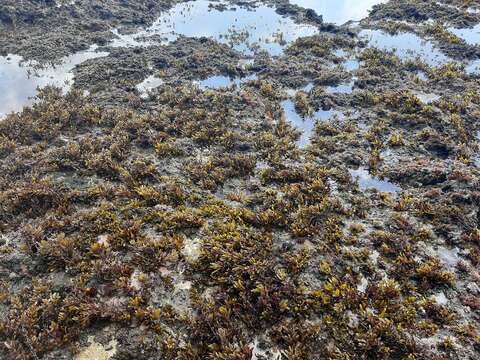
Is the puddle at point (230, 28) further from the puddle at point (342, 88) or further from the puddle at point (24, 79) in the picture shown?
the puddle at point (342, 88)

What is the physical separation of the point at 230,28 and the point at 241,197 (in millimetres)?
22357

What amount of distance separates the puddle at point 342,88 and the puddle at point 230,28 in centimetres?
707

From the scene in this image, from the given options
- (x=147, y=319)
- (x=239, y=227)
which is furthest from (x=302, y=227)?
(x=147, y=319)

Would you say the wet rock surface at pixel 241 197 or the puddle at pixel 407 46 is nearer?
the wet rock surface at pixel 241 197

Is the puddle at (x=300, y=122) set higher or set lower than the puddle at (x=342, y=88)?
lower

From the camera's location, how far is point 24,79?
2305 cm

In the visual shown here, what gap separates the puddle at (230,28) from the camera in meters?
28.9

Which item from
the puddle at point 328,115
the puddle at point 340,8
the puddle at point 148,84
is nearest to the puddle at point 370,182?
the puddle at point 328,115

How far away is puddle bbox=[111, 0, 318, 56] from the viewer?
28.9m

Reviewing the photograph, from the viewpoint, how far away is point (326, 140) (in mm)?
17781

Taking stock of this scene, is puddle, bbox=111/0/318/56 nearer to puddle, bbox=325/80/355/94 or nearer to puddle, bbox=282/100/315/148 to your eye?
puddle, bbox=325/80/355/94

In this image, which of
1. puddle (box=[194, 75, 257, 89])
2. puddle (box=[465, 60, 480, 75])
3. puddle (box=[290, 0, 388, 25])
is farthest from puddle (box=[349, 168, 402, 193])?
puddle (box=[290, 0, 388, 25])

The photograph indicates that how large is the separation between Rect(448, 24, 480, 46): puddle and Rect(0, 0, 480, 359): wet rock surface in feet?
0.73

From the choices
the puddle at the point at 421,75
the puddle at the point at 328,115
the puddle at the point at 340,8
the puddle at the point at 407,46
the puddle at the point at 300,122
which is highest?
the puddle at the point at 340,8
